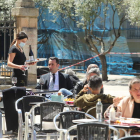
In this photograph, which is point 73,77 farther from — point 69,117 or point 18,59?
point 69,117

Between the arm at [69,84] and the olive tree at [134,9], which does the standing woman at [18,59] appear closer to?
the arm at [69,84]

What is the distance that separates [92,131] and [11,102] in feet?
11.0

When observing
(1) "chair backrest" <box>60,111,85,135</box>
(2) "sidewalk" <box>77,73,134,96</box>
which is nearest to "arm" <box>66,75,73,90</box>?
(1) "chair backrest" <box>60,111,85,135</box>

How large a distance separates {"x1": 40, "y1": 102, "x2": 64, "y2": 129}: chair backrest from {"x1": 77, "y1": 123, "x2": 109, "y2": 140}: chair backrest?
69.0 inches

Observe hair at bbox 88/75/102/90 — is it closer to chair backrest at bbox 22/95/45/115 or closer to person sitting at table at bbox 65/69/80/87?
chair backrest at bbox 22/95/45/115

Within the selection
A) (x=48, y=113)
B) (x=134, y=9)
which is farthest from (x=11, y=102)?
(x=134, y=9)

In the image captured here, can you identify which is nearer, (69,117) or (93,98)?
(69,117)

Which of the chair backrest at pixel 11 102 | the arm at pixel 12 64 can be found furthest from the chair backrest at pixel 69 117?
the arm at pixel 12 64

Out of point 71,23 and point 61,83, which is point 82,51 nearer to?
point 71,23

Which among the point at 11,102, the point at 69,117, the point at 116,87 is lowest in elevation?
the point at 116,87

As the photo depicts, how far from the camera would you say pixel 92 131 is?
468 cm

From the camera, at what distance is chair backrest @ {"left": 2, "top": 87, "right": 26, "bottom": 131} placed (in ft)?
25.2

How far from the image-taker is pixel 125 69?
27.7 metres

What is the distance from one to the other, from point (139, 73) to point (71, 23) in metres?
5.97
